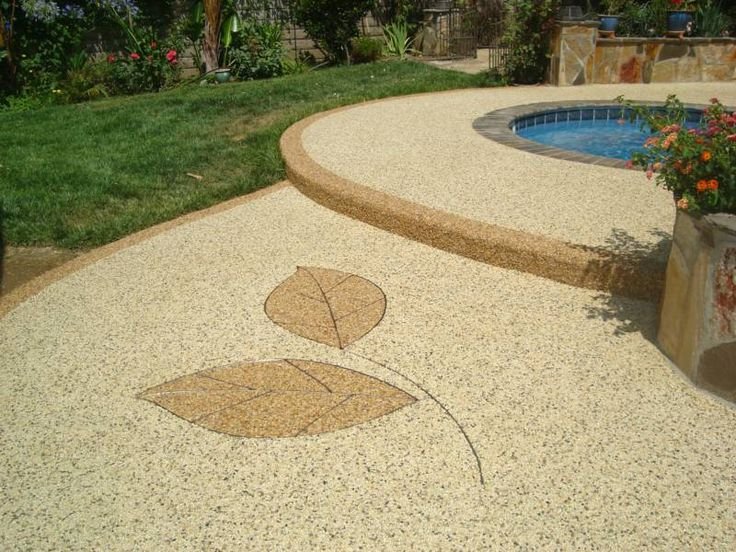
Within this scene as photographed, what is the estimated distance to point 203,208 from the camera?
19.0 feet

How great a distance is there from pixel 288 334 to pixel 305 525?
1384 mm

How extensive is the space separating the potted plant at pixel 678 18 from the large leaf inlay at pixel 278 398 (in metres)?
10.1

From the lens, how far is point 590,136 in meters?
8.38

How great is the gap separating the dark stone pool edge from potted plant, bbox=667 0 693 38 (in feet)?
9.09

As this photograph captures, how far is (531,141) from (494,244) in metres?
3.16

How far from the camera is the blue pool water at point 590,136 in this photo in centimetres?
794

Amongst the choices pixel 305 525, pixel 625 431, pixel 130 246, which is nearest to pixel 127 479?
pixel 305 525

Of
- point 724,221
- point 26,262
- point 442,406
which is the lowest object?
point 442,406

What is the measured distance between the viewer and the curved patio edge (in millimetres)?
3758

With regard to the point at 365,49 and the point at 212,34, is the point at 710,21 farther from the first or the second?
the point at 212,34

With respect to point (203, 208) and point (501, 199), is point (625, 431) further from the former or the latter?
point (203, 208)

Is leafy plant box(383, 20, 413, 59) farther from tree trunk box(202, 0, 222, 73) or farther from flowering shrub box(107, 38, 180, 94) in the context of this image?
flowering shrub box(107, 38, 180, 94)

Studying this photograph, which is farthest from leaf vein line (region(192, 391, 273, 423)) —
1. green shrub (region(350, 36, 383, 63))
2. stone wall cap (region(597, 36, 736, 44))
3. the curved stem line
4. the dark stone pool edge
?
green shrub (region(350, 36, 383, 63))

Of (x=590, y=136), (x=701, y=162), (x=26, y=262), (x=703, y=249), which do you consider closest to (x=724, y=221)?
(x=703, y=249)
